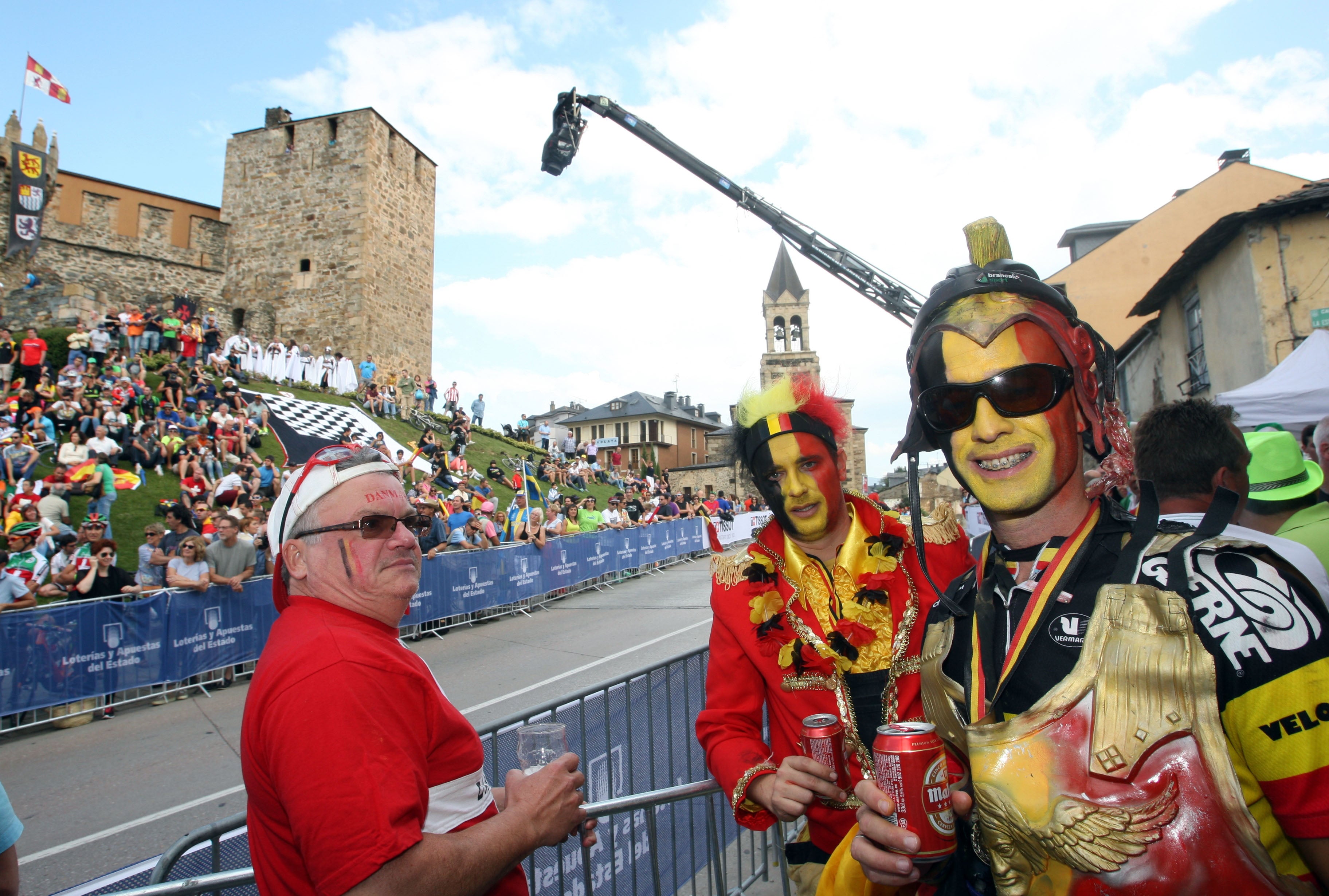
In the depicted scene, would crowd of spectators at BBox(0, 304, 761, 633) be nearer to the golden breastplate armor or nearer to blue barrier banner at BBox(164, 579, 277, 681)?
blue barrier banner at BBox(164, 579, 277, 681)

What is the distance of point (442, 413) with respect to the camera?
2759 centimetres

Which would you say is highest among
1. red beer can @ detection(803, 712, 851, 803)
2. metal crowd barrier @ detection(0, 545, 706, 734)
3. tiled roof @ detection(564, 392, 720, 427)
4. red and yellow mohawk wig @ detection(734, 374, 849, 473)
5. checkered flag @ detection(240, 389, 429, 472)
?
tiled roof @ detection(564, 392, 720, 427)

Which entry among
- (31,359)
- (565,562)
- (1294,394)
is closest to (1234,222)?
(1294,394)

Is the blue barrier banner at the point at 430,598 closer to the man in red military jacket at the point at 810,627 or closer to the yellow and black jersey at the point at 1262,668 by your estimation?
the man in red military jacket at the point at 810,627

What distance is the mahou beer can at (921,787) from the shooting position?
1305mm

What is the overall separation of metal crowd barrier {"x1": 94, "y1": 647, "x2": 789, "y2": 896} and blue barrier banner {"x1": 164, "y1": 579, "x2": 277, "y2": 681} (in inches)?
198

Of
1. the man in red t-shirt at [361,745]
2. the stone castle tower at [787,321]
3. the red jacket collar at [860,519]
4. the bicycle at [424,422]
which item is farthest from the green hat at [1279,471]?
the stone castle tower at [787,321]

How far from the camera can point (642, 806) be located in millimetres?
2539

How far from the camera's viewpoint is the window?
1520 cm

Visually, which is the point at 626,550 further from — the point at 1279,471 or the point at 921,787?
the point at 921,787

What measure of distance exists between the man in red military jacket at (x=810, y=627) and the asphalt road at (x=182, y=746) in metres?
1.22

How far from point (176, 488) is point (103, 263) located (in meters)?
22.5

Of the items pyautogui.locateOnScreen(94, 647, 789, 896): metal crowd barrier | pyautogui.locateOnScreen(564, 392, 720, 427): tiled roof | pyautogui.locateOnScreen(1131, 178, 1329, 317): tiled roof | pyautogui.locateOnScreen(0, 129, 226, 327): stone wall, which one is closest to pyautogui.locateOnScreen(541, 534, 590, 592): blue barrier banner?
pyautogui.locateOnScreen(94, 647, 789, 896): metal crowd barrier

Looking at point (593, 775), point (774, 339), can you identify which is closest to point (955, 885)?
point (593, 775)
